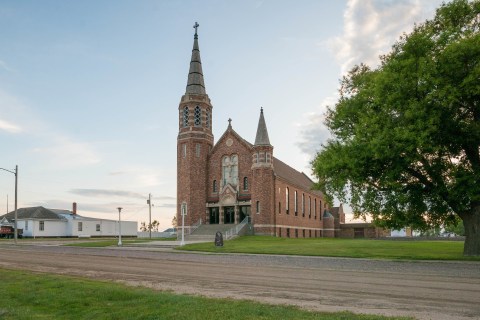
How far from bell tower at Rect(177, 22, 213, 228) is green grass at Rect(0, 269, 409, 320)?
136 feet

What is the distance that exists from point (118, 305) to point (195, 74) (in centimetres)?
5052

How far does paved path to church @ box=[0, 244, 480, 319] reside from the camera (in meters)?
10.3

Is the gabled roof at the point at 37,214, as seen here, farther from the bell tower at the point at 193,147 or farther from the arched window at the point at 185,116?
the arched window at the point at 185,116

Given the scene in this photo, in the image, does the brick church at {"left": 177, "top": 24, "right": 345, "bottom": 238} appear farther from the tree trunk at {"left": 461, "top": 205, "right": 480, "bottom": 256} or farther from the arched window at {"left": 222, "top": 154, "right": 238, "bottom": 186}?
the tree trunk at {"left": 461, "top": 205, "right": 480, "bottom": 256}

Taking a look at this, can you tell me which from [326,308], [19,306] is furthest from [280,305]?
[19,306]

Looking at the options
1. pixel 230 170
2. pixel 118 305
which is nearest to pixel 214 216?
pixel 230 170

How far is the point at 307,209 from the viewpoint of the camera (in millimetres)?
69938

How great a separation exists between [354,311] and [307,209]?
201 ft

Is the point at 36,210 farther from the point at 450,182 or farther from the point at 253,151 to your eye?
the point at 450,182

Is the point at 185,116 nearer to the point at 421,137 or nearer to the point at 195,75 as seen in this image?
the point at 195,75

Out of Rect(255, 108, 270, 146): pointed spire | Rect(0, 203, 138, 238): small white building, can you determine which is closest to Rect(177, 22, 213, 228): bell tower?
Rect(255, 108, 270, 146): pointed spire

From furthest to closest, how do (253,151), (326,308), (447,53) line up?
1. (253,151)
2. (447,53)
3. (326,308)

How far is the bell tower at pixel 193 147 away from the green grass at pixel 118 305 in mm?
41403

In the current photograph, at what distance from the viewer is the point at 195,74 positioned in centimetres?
5866
